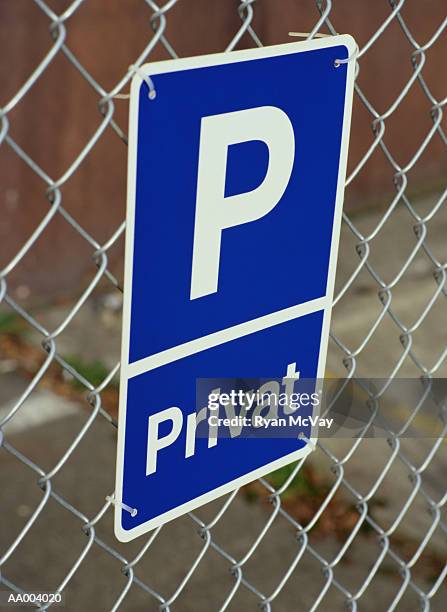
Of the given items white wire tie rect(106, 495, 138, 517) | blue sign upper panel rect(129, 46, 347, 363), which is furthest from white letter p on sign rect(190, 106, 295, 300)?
white wire tie rect(106, 495, 138, 517)

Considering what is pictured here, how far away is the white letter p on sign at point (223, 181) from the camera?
1.38 m

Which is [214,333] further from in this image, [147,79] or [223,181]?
[147,79]

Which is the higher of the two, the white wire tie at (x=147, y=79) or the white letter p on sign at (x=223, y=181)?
the white wire tie at (x=147, y=79)

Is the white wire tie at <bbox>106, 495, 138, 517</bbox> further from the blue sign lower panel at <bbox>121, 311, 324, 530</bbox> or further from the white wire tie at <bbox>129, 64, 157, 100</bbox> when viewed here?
the white wire tie at <bbox>129, 64, 157, 100</bbox>

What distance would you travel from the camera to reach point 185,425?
1.55 m

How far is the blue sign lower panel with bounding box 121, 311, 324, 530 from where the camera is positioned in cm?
148

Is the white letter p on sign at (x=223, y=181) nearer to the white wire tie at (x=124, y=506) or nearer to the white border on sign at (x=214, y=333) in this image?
the white border on sign at (x=214, y=333)

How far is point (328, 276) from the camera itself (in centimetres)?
168

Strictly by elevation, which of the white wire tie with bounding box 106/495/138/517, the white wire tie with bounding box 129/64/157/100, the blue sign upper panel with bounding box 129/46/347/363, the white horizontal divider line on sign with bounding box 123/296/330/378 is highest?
the white wire tie with bounding box 129/64/157/100

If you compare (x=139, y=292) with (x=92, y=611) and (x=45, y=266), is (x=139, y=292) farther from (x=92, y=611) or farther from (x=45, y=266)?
(x=45, y=266)

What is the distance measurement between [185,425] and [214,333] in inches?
6.3

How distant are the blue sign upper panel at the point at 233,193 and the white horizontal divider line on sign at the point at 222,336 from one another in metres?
0.01

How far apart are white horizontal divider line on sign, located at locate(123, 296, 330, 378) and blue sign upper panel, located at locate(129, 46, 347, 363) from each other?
1cm

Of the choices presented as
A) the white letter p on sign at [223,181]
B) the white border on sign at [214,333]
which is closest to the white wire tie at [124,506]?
the white border on sign at [214,333]
